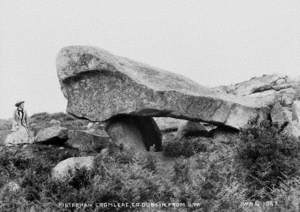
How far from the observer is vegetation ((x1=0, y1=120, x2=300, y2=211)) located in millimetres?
10086

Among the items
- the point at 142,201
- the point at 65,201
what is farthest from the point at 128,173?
the point at 65,201

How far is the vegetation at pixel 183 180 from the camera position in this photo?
33.1ft

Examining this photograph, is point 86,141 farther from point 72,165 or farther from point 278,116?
point 278,116

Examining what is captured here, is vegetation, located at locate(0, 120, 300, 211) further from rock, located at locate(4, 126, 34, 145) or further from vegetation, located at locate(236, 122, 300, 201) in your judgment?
rock, located at locate(4, 126, 34, 145)

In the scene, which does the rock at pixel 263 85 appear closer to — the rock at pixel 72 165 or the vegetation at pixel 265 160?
the vegetation at pixel 265 160

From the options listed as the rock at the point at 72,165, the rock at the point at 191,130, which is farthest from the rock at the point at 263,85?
the rock at the point at 72,165

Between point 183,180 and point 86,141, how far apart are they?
588 centimetres

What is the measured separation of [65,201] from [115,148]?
22.4ft

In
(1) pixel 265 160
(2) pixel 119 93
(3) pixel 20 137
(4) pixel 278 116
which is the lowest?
(3) pixel 20 137

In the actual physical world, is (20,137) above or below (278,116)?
below

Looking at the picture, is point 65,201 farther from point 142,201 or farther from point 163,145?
point 163,145

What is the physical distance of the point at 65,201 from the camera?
32.6 ft

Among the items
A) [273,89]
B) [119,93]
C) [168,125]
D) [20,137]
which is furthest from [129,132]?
[273,89]

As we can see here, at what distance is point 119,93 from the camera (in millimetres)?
16578
